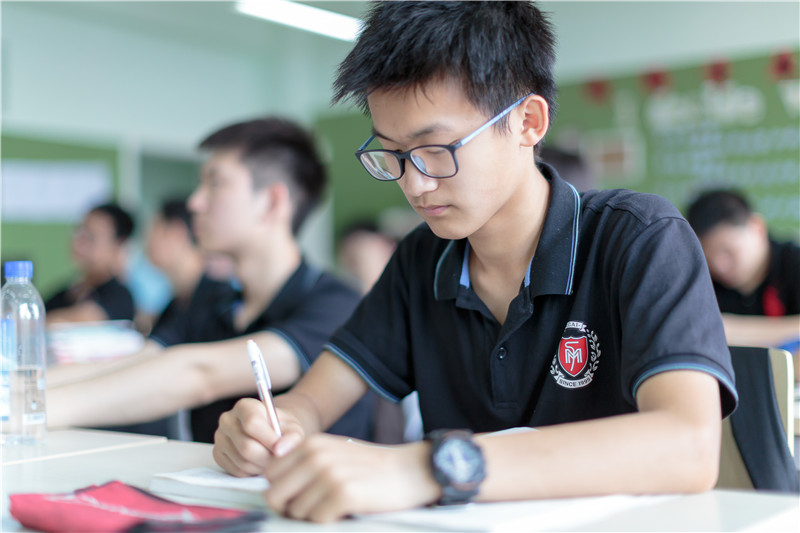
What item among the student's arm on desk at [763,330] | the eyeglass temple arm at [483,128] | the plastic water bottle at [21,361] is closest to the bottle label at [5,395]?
the plastic water bottle at [21,361]

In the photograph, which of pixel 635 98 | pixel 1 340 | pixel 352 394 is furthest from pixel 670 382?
pixel 635 98

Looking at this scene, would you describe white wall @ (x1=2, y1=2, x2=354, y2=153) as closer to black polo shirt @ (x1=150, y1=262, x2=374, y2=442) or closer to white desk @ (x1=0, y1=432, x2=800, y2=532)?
black polo shirt @ (x1=150, y1=262, x2=374, y2=442)

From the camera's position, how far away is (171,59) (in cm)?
675

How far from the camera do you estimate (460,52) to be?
1.15 metres

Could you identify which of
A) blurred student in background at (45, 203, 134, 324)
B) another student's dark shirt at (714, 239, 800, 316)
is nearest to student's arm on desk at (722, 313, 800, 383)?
another student's dark shirt at (714, 239, 800, 316)

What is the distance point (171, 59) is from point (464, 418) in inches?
238

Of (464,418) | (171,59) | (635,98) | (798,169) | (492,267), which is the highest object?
(171,59)

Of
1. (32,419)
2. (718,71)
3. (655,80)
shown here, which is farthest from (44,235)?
(32,419)

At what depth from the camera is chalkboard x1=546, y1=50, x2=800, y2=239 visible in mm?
4848

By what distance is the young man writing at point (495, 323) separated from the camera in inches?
34.4

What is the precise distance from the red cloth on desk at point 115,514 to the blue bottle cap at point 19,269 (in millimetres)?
734

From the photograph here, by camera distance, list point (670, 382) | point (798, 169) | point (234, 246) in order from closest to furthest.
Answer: point (670, 382) → point (234, 246) → point (798, 169)

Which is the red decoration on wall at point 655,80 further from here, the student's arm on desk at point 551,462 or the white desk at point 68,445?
the student's arm on desk at point 551,462

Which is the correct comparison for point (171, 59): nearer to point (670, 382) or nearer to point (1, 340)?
point (1, 340)
